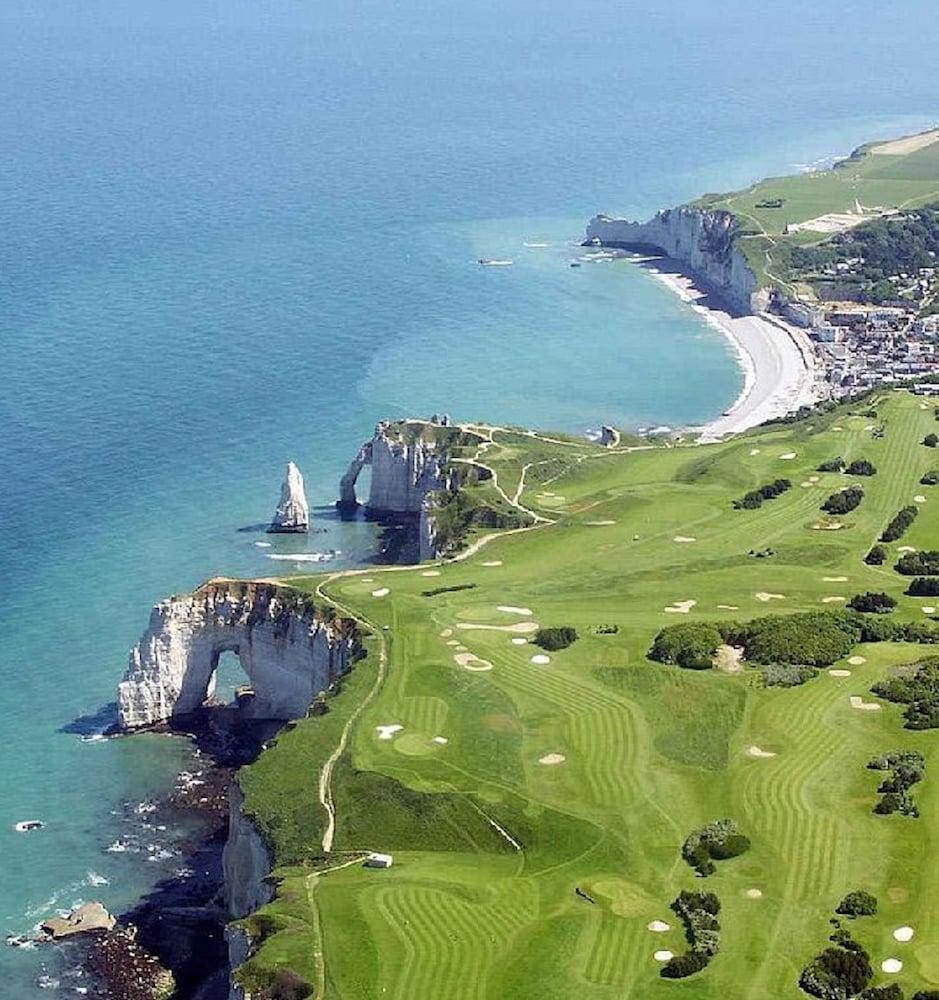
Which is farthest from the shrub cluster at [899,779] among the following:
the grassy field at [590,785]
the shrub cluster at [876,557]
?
the shrub cluster at [876,557]

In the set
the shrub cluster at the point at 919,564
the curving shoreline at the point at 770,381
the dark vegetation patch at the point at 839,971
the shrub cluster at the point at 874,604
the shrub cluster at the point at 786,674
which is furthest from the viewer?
the curving shoreline at the point at 770,381

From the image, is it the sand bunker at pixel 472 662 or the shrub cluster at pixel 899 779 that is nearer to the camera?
the shrub cluster at pixel 899 779

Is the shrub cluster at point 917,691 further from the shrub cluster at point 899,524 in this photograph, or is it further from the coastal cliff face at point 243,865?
the coastal cliff face at point 243,865

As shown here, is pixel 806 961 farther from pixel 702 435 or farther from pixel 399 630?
pixel 702 435

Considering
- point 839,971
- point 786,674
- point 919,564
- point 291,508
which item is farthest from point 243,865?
point 291,508

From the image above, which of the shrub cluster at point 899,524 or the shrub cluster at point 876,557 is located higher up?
the shrub cluster at point 899,524

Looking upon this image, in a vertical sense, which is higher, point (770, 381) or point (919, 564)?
point (770, 381)

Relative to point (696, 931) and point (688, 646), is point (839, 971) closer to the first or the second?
point (696, 931)

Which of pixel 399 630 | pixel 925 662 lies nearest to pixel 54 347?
pixel 399 630
